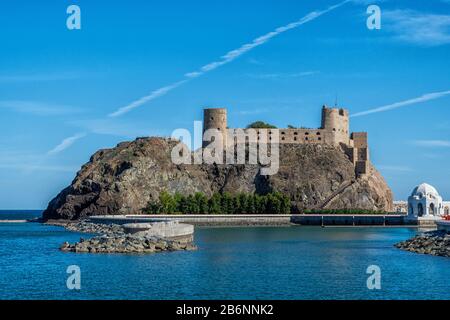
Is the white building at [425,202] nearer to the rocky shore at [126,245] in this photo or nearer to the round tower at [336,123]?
the round tower at [336,123]

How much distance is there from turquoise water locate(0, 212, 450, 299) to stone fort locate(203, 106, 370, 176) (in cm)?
6434

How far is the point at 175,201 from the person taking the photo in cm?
10562

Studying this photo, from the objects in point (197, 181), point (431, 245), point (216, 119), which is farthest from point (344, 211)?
point (431, 245)

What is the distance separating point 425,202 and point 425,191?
59.8 inches

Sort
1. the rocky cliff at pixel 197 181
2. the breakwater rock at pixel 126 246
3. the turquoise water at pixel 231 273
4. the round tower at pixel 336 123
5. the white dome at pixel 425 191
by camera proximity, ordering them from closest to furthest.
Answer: the turquoise water at pixel 231 273 → the breakwater rock at pixel 126 246 → the white dome at pixel 425 191 → the rocky cliff at pixel 197 181 → the round tower at pixel 336 123

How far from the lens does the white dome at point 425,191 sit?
9525cm

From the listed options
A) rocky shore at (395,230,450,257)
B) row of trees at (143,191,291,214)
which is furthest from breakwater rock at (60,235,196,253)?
row of trees at (143,191,291,214)

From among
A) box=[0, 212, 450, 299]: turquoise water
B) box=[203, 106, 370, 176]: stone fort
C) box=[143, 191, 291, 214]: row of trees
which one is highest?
box=[203, 106, 370, 176]: stone fort

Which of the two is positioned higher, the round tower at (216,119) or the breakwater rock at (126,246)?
the round tower at (216,119)

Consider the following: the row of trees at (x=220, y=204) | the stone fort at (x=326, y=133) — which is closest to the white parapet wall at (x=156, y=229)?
the row of trees at (x=220, y=204)

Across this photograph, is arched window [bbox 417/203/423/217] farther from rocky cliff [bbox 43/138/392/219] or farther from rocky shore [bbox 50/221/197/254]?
rocky shore [bbox 50/221/197/254]

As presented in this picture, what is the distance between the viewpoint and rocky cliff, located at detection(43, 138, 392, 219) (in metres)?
108

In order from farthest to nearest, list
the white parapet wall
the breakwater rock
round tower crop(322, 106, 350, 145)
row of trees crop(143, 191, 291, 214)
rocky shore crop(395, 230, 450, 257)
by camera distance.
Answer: round tower crop(322, 106, 350, 145) → row of trees crop(143, 191, 291, 214) → the white parapet wall → the breakwater rock → rocky shore crop(395, 230, 450, 257)
